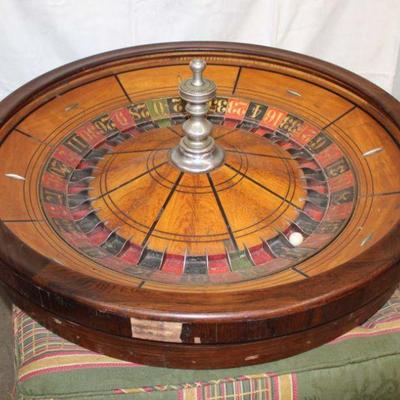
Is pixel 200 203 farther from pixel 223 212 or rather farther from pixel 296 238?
pixel 296 238

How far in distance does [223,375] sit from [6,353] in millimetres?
1019

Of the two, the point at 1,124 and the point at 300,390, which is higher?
the point at 1,124

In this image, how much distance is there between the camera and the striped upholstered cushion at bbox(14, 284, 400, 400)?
1.12m

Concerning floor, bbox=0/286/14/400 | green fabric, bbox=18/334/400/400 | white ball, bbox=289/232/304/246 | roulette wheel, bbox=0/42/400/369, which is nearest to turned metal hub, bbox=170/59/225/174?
roulette wheel, bbox=0/42/400/369

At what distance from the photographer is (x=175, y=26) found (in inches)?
78.8

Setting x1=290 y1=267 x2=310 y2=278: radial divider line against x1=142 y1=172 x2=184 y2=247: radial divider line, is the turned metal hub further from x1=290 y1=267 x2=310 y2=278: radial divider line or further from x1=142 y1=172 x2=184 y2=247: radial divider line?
x1=290 y1=267 x2=310 y2=278: radial divider line

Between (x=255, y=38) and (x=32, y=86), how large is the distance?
2.78ft

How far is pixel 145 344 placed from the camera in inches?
40.8

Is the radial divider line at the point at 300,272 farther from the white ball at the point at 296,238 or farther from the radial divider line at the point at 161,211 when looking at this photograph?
the radial divider line at the point at 161,211

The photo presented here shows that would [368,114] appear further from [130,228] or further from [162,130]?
[130,228]

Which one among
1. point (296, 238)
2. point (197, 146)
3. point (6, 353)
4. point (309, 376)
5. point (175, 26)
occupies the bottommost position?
point (309, 376)

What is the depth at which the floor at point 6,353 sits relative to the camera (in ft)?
5.98

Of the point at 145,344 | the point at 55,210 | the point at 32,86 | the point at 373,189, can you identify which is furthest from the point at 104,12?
the point at 145,344

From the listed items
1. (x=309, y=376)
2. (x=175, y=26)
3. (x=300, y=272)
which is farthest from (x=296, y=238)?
(x=175, y=26)
